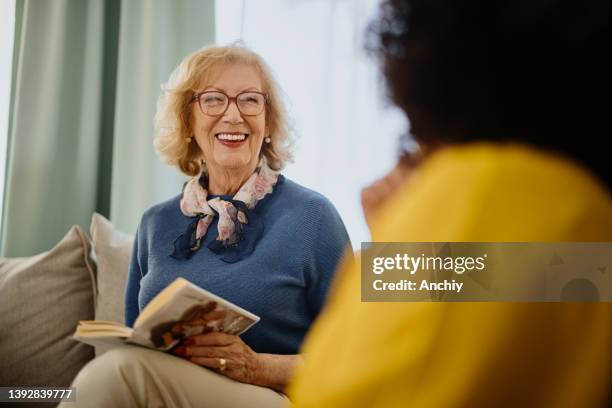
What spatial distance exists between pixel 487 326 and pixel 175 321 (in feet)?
2.11

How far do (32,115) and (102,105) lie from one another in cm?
21

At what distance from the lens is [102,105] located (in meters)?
2.06

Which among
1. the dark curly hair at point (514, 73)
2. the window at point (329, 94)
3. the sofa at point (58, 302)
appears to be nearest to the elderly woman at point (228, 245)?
the sofa at point (58, 302)

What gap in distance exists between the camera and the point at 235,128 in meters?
1.44

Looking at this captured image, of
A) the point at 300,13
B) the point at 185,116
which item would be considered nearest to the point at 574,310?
the point at 185,116

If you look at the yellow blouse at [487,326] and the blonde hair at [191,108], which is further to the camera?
the blonde hair at [191,108]

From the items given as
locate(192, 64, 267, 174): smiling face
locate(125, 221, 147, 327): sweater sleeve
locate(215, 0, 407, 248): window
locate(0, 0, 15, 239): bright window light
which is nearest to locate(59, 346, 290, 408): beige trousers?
locate(125, 221, 147, 327): sweater sleeve

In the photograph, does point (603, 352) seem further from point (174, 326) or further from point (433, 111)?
point (174, 326)

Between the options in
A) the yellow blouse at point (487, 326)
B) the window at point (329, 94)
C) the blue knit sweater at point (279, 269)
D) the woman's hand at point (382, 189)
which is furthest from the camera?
the window at point (329, 94)

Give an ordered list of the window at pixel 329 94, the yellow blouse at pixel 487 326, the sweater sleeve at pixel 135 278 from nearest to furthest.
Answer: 1. the yellow blouse at pixel 487 326
2. the sweater sleeve at pixel 135 278
3. the window at pixel 329 94

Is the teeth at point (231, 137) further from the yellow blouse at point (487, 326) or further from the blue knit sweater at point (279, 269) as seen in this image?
the yellow blouse at point (487, 326)

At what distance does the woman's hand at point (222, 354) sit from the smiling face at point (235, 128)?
0.48 meters

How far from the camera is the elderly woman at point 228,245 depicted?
3.23 feet

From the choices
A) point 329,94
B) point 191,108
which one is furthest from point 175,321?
point 329,94
